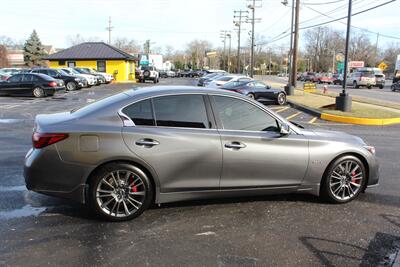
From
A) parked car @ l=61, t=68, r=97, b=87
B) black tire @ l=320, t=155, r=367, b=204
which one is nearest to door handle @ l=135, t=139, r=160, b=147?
black tire @ l=320, t=155, r=367, b=204

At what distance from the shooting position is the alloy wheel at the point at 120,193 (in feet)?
15.6

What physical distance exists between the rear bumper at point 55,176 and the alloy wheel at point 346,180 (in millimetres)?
3066

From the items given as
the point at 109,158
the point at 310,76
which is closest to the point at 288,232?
the point at 109,158

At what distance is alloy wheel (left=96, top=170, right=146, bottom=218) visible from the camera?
4.76m

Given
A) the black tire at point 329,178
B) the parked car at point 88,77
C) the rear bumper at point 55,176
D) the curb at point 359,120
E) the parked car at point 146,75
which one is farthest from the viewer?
the parked car at point 146,75

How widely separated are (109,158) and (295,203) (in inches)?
97.8

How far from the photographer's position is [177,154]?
4871 mm

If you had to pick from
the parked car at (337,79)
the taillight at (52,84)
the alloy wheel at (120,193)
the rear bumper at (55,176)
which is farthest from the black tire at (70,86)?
the parked car at (337,79)

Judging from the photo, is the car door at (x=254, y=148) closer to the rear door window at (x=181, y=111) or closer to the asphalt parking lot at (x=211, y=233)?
the rear door window at (x=181, y=111)

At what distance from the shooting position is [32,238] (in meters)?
4.32

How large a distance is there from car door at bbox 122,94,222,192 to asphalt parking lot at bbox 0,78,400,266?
454mm

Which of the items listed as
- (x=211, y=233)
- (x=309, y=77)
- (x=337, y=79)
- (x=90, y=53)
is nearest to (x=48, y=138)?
(x=211, y=233)

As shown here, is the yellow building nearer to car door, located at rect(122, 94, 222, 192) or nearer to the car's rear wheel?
the car's rear wheel

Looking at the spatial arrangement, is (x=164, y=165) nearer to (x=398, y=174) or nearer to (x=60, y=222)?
(x=60, y=222)
